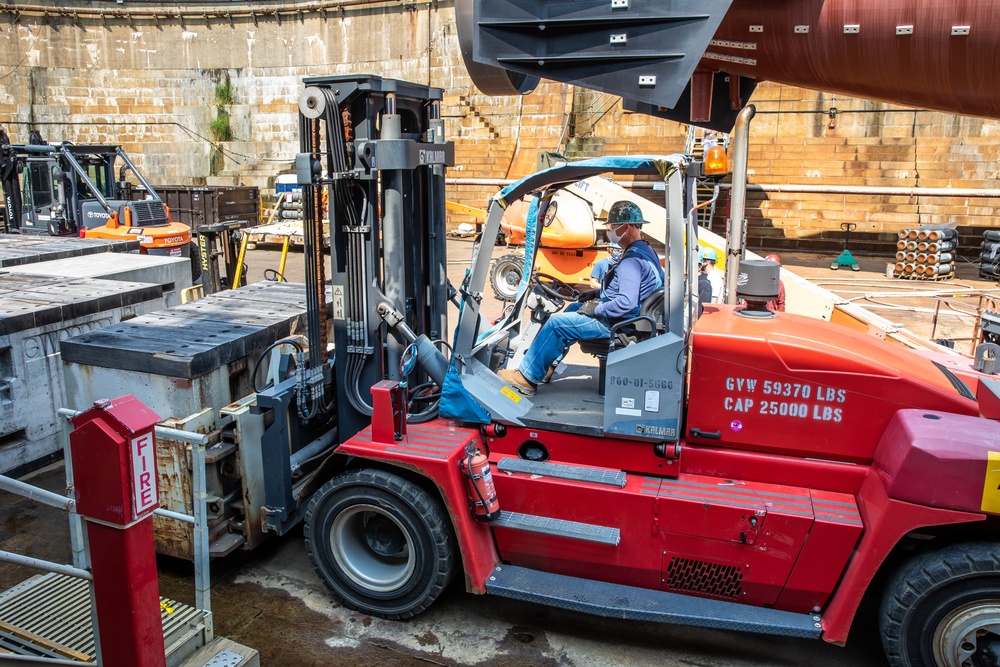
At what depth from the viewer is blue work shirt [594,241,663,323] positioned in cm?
446

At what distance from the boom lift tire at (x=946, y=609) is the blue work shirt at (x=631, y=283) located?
6.33 feet

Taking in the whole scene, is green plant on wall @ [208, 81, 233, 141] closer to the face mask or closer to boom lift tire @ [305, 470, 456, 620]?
boom lift tire @ [305, 470, 456, 620]

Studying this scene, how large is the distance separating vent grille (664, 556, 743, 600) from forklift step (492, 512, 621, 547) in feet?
1.16

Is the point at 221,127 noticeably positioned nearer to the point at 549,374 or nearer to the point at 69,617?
the point at 549,374

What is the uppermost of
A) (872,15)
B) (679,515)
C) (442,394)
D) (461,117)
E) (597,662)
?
(461,117)

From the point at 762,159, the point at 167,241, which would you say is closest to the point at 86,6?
the point at 167,241

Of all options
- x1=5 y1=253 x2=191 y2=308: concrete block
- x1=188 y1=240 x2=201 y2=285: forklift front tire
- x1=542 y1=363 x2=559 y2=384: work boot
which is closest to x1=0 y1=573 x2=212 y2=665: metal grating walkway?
x1=542 y1=363 x2=559 y2=384: work boot

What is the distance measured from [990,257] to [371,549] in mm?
17996

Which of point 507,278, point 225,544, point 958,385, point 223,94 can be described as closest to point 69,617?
point 225,544

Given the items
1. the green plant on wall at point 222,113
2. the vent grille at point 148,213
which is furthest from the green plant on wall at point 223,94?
the vent grille at point 148,213

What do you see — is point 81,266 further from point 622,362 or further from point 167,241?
point 622,362

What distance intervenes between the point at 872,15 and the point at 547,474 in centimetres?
283

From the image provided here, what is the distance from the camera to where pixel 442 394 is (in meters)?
4.73

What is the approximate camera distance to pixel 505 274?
1436 cm
